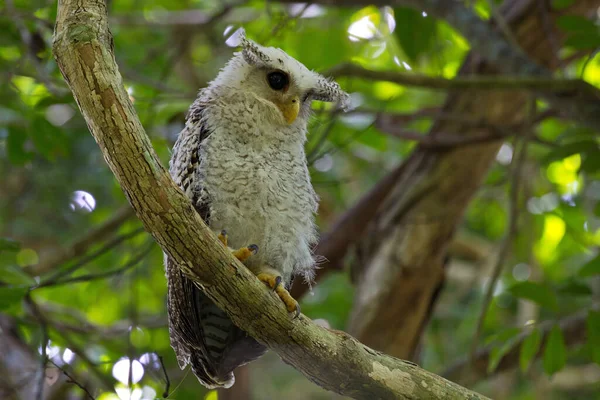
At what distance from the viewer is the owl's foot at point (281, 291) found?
2.15 metres

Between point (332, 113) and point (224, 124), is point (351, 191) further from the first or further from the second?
point (224, 124)

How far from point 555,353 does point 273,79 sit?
1732mm

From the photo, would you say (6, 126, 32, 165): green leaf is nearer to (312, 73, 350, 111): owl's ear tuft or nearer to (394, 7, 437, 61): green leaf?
(312, 73, 350, 111): owl's ear tuft

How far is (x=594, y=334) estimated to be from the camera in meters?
3.08

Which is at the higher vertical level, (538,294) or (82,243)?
(538,294)

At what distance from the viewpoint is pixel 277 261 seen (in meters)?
2.52

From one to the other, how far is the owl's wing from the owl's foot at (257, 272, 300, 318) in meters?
0.26

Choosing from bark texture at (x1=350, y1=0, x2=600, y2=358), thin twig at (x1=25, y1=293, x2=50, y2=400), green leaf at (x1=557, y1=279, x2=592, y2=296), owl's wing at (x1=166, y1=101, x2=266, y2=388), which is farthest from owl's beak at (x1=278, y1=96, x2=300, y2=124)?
bark texture at (x1=350, y1=0, x2=600, y2=358)

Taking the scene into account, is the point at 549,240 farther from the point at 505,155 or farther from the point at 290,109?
the point at 290,109

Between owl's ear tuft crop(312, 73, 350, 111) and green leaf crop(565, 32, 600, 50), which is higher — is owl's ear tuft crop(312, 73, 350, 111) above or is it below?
below

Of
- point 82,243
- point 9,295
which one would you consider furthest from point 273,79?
point 82,243

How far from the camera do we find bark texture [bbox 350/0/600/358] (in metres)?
4.12

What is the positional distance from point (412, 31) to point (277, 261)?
1.87 m

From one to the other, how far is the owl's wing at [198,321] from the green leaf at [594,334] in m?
1.52
